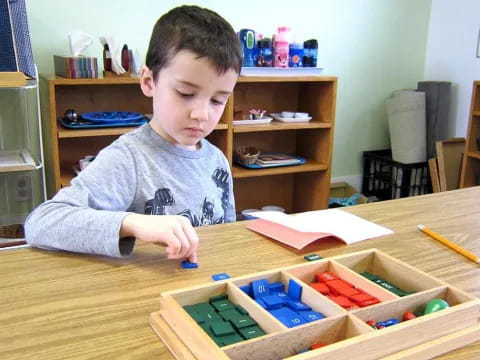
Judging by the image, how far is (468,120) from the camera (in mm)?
3125

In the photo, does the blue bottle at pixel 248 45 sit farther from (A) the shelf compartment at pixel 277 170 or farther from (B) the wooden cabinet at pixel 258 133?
(A) the shelf compartment at pixel 277 170

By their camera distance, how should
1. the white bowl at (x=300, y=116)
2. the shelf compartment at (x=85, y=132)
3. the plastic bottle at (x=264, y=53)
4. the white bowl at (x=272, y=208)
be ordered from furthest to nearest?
1. the white bowl at (x=272, y=208)
2. the white bowl at (x=300, y=116)
3. the plastic bottle at (x=264, y=53)
4. the shelf compartment at (x=85, y=132)

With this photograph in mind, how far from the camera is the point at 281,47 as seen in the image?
2502 millimetres

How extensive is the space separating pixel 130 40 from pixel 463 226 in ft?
6.51

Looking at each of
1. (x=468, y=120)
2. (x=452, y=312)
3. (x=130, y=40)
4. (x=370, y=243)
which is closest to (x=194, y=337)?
(x=452, y=312)

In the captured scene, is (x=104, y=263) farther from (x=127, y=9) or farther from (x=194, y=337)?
(x=127, y=9)

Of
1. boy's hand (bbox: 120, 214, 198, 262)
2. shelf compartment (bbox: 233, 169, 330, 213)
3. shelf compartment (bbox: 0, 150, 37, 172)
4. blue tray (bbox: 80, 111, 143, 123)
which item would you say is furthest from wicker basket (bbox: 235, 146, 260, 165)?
boy's hand (bbox: 120, 214, 198, 262)

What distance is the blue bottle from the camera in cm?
241

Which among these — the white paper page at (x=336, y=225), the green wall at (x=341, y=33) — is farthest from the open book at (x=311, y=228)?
the green wall at (x=341, y=33)

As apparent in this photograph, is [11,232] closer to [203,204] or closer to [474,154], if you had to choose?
[203,204]

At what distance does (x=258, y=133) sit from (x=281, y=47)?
23.0 inches

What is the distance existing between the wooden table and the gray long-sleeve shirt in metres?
0.04

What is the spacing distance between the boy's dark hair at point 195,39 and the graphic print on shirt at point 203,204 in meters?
0.26

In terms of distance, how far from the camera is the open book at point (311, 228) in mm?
894
